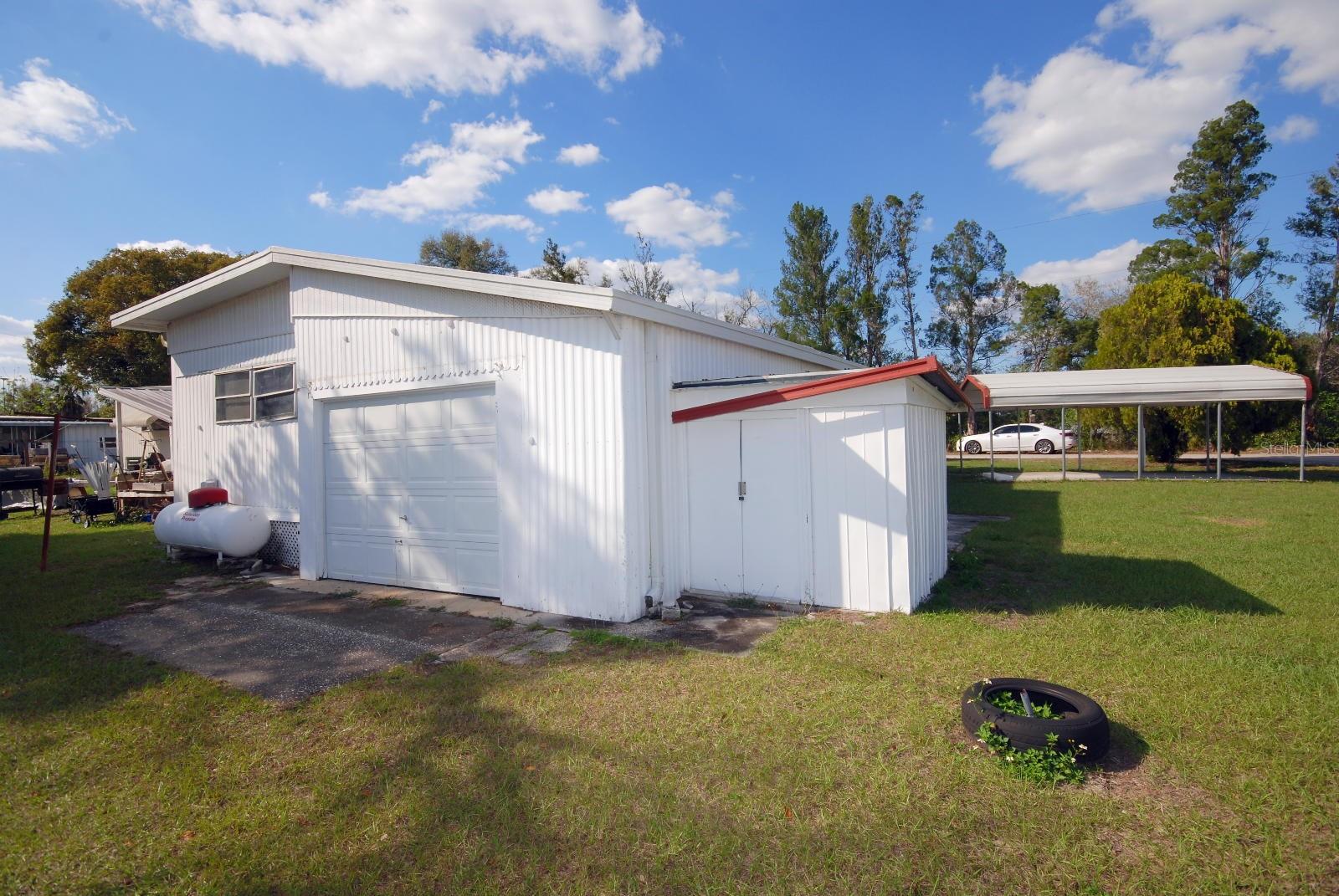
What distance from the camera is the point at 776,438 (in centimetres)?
643

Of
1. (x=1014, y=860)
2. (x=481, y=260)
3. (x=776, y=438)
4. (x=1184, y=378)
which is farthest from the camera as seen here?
(x=481, y=260)

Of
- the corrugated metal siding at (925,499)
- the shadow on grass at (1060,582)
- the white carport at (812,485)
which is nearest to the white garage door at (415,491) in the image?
the white carport at (812,485)

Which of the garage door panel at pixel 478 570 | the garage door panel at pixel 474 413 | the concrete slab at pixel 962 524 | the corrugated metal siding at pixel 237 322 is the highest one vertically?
the corrugated metal siding at pixel 237 322

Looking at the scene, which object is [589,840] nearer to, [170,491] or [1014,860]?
[1014,860]

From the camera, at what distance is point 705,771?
132 inches

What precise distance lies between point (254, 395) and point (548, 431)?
5708 mm

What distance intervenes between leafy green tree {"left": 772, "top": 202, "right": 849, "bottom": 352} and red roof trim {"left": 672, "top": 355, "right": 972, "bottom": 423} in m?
19.6

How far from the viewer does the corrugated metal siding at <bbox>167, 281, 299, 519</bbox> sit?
9.05 m

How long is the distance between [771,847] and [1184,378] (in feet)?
67.0

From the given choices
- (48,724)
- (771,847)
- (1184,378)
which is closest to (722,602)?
(771,847)

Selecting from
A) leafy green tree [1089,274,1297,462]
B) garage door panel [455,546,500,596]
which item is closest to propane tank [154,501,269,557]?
garage door panel [455,546,500,596]

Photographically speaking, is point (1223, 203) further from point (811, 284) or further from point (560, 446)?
point (560, 446)

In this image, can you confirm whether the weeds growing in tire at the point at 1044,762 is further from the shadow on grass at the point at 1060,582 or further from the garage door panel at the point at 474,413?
the garage door panel at the point at 474,413

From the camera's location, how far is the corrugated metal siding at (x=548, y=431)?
19.6ft
